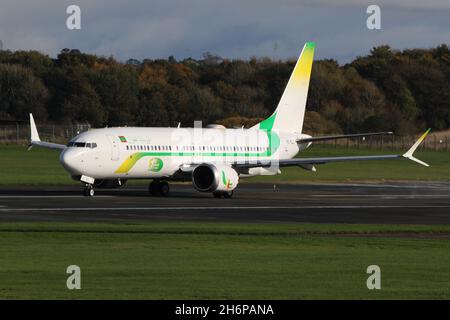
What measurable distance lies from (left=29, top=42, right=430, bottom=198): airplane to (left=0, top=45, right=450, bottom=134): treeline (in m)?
62.4

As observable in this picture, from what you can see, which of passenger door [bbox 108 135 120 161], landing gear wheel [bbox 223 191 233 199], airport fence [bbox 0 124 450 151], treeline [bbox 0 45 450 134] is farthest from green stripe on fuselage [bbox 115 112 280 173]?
treeline [bbox 0 45 450 134]

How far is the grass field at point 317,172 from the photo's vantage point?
7306 centimetres

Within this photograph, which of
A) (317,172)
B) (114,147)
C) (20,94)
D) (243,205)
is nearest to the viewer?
(243,205)

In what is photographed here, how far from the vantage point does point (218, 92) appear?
15012cm

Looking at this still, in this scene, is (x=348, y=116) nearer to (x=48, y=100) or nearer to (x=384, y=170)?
(x=48, y=100)

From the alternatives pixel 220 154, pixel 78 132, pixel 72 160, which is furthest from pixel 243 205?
pixel 78 132

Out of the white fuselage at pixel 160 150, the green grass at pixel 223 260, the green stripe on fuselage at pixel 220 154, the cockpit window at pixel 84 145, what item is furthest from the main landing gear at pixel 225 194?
the green grass at pixel 223 260

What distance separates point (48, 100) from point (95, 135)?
88435 millimetres

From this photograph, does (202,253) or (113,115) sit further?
(113,115)

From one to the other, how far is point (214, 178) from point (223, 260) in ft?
88.8

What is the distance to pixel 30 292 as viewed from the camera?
2044 centimetres

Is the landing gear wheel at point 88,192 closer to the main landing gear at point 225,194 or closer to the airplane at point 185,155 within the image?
the airplane at point 185,155

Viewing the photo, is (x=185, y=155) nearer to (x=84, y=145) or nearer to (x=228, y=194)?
(x=228, y=194)
